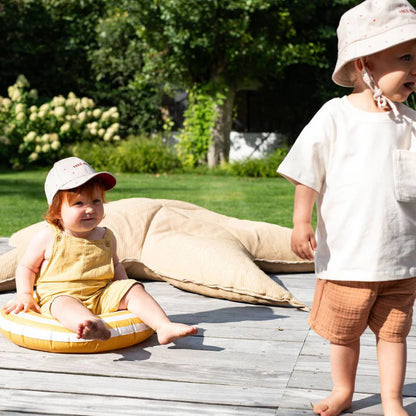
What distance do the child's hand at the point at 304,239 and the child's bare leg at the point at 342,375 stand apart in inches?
12.5

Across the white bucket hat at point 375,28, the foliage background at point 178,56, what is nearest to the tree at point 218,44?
the foliage background at point 178,56

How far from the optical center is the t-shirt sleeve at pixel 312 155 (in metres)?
2.14

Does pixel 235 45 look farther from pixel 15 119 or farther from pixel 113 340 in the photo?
pixel 113 340

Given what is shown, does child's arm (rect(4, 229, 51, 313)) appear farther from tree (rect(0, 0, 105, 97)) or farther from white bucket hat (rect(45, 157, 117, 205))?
tree (rect(0, 0, 105, 97))

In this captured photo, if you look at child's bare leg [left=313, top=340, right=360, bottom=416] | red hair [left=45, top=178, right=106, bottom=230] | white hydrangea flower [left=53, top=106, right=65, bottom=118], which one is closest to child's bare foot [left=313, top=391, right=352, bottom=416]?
child's bare leg [left=313, top=340, right=360, bottom=416]

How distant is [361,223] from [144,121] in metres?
13.9

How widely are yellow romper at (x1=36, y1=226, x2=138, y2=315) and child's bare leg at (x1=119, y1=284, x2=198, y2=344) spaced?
0.04 meters

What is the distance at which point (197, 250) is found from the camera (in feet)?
12.7

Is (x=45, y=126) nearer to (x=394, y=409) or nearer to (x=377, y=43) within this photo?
(x=377, y=43)

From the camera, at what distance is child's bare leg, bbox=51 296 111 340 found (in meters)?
2.64

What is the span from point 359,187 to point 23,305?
5.22 feet

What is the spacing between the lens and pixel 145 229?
14.0 feet

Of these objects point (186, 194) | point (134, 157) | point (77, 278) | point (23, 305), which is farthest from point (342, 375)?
point (134, 157)

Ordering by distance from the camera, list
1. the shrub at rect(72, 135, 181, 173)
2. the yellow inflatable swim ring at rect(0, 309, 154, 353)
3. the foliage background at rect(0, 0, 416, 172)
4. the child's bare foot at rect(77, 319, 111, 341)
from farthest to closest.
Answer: the shrub at rect(72, 135, 181, 173)
the foliage background at rect(0, 0, 416, 172)
the yellow inflatable swim ring at rect(0, 309, 154, 353)
the child's bare foot at rect(77, 319, 111, 341)
